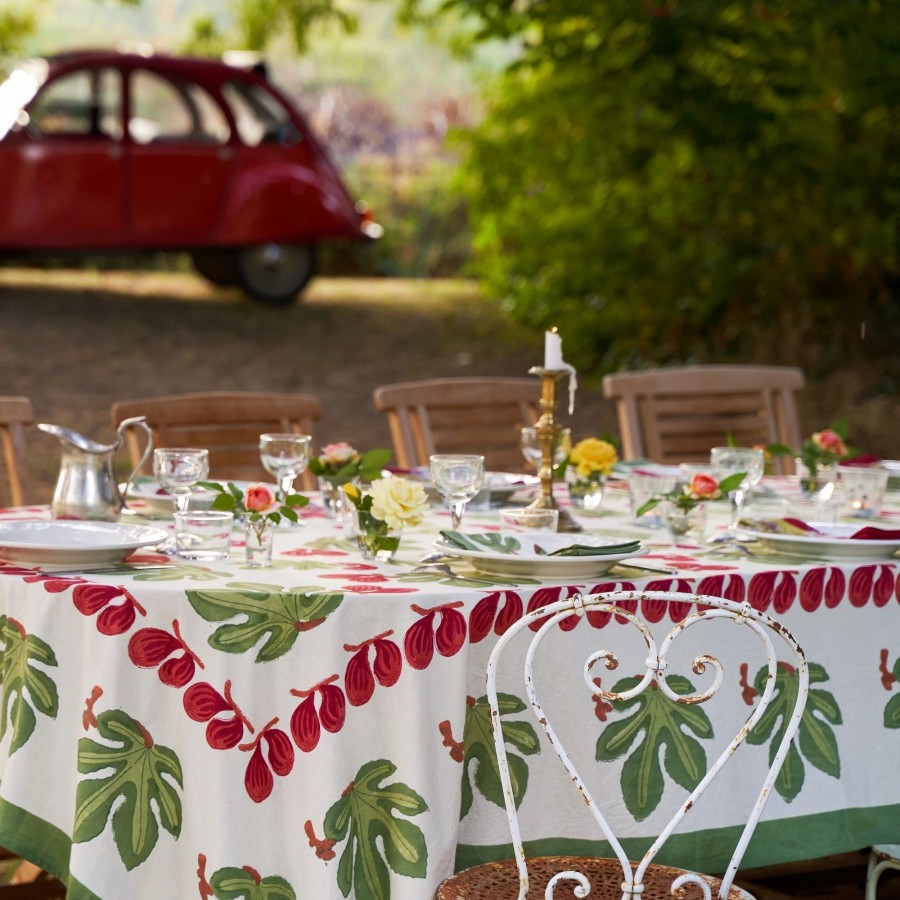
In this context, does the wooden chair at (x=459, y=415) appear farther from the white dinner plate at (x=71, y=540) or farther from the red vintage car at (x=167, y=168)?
the red vintage car at (x=167, y=168)

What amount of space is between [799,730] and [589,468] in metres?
0.86

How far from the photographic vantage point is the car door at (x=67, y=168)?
1002cm

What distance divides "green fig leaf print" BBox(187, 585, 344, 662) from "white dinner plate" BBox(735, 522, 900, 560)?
830mm

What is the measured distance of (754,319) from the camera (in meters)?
9.17

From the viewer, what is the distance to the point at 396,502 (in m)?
2.48

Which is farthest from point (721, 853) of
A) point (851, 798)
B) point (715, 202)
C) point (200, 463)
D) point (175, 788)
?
point (715, 202)

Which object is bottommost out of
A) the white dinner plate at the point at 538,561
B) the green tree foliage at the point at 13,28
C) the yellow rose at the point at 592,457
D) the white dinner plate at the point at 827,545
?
the white dinner plate at the point at 827,545

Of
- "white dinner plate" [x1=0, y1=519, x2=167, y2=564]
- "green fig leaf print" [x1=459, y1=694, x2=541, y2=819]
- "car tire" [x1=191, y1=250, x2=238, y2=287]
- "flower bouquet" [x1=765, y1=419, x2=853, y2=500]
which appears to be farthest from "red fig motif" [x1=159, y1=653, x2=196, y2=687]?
"car tire" [x1=191, y1=250, x2=238, y2=287]

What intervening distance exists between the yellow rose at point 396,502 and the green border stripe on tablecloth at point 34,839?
26.6 inches

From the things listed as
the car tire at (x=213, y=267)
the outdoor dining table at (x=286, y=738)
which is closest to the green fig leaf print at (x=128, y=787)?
the outdoor dining table at (x=286, y=738)

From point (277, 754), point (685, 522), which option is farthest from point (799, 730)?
point (277, 754)

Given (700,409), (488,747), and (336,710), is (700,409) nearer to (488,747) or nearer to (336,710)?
(488,747)

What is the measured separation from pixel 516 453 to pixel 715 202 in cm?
481

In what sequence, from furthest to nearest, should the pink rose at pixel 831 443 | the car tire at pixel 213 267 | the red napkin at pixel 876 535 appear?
the car tire at pixel 213 267, the pink rose at pixel 831 443, the red napkin at pixel 876 535
